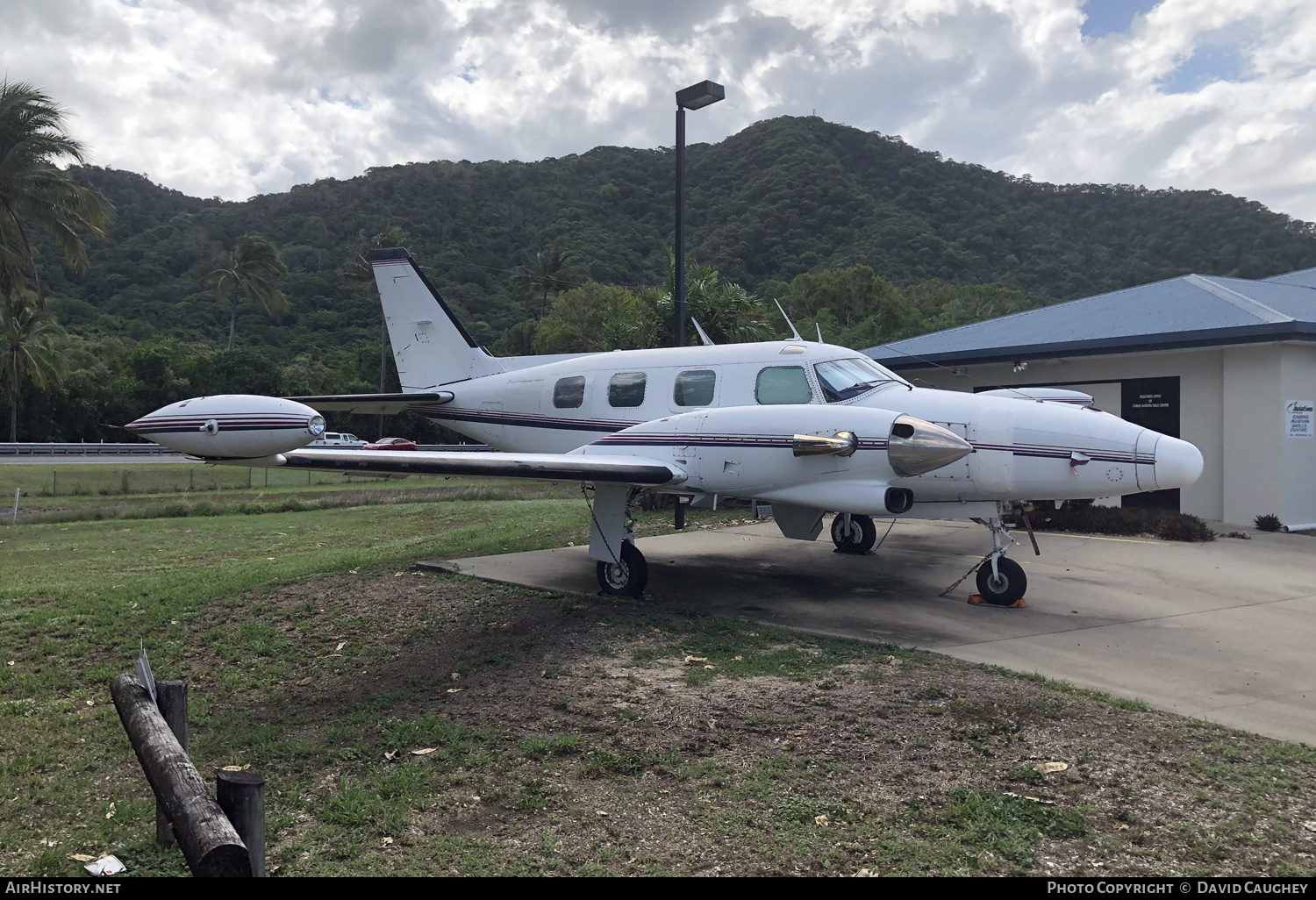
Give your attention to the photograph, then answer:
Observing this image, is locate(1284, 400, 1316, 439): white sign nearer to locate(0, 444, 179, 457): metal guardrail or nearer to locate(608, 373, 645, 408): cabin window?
locate(608, 373, 645, 408): cabin window

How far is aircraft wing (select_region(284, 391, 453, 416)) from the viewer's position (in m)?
11.0

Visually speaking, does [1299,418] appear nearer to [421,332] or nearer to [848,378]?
[848,378]

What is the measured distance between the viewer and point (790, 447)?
8.23 meters

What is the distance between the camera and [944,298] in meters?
47.9

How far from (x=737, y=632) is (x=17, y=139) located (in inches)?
1092

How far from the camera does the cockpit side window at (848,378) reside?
9109 millimetres

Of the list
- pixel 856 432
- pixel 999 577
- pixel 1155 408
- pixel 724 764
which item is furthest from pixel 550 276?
pixel 724 764

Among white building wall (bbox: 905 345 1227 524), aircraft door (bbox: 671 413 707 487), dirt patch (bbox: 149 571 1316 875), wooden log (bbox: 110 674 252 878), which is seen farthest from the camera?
white building wall (bbox: 905 345 1227 524)

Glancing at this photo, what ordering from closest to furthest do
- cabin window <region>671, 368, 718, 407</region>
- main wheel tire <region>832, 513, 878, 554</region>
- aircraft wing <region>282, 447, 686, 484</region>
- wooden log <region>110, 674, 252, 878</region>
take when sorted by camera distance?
wooden log <region>110, 674, 252, 878</region> < aircraft wing <region>282, 447, 686, 484</region> < cabin window <region>671, 368, 718, 407</region> < main wheel tire <region>832, 513, 878, 554</region>

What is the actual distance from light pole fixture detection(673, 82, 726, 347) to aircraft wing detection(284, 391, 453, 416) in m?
4.21

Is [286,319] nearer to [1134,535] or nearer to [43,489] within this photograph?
[43,489]

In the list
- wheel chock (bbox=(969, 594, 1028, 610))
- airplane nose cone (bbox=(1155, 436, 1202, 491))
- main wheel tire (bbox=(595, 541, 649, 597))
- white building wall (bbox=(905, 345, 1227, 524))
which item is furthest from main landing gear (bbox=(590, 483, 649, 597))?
white building wall (bbox=(905, 345, 1227, 524))

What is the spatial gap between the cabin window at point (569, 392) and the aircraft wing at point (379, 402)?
1950 mm

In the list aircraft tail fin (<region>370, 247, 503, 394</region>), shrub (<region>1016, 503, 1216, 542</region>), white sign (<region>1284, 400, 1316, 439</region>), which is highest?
aircraft tail fin (<region>370, 247, 503, 394</region>)
